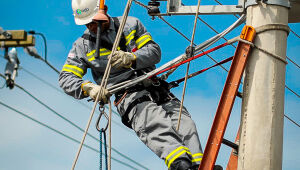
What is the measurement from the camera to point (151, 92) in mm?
7066

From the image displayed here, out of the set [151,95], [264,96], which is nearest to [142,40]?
[151,95]

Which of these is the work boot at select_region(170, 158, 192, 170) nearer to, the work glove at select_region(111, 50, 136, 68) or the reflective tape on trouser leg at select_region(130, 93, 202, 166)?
the reflective tape on trouser leg at select_region(130, 93, 202, 166)

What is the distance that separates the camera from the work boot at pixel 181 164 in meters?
6.25

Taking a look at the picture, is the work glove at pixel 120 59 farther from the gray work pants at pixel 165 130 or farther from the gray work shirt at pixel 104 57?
the gray work pants at pixel 165 130

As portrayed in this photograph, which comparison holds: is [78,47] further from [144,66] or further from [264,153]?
[264,153]

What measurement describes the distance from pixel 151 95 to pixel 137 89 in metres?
0.17

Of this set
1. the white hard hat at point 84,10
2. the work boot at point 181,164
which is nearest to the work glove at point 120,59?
the white hard hat at point 84,10

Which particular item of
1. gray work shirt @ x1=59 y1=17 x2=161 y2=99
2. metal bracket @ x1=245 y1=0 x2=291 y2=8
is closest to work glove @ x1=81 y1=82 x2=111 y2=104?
gray work shirt @ x1=59 y1=17 x2=161 y2=99

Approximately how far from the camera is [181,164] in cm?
625

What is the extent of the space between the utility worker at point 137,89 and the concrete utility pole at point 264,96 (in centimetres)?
59

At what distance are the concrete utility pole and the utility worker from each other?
0.59 metres

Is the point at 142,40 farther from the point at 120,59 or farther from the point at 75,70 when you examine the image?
the point at 75,70

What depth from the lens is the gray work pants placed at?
641 centimetres

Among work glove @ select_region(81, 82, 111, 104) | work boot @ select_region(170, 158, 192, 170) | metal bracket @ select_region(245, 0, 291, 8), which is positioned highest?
metal bracket @ select_region(245, 0, 291, 8)
